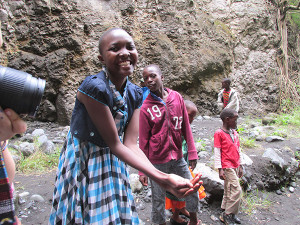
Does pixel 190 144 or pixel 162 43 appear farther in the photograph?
pixel 162 43

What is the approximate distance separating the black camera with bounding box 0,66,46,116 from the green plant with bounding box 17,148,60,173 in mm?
Result: 2687

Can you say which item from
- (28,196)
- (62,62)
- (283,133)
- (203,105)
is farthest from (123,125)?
(203,105)

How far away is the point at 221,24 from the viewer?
7.66m

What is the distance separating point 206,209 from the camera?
103 inches

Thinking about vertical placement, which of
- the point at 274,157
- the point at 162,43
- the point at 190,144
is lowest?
the point at 274,157

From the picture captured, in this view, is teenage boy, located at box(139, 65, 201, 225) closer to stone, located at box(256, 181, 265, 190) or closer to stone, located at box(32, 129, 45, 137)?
stone, located at box(256, 181, 265, 190)

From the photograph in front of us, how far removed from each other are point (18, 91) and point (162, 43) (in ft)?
19.4

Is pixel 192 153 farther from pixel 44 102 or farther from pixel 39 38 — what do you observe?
pixel 39 38

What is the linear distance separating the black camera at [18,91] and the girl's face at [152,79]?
1346 mm

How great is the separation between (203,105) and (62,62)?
13.3 ft

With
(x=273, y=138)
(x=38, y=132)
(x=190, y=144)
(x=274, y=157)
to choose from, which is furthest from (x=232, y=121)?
(x=38, y=132)

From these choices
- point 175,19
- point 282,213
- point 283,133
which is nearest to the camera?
point 282,213

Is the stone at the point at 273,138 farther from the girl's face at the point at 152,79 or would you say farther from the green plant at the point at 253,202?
the girl's face at the point at 152,79

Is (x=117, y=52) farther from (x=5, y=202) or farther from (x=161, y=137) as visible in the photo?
(x=161, y=137)
